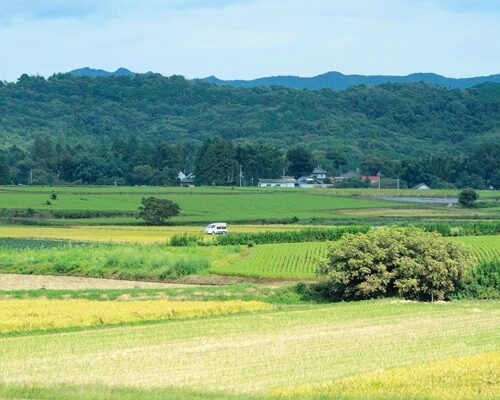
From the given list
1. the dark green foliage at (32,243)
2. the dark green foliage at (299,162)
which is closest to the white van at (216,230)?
the dark green foliage at (32,243)

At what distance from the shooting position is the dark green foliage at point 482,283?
50.1 m

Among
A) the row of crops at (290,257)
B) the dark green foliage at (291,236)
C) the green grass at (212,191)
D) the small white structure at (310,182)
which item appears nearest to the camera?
the row of crops at (290,257)

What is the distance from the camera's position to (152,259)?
2424 inches

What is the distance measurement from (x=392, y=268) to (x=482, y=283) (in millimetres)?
4079

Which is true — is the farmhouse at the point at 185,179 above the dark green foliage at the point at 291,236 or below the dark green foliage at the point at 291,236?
above

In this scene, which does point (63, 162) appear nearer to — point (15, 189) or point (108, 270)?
point (15, 189)

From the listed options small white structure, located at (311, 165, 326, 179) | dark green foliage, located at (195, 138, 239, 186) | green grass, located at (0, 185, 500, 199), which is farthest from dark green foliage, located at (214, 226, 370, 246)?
small white structure, located at (311, 165, 326, 179)

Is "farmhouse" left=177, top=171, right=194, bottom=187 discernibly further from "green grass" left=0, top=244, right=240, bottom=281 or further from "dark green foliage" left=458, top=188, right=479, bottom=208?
"green grass" left=0, top=244, right=240, bottom=281

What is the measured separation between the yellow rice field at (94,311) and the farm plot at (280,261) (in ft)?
41.6

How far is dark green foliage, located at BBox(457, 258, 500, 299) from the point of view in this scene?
5006cm

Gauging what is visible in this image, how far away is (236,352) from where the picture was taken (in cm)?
3161

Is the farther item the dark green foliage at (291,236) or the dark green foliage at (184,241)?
the dark green foliage at (291,236)

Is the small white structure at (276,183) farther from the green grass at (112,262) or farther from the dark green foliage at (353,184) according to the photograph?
the green grass at (112,262)

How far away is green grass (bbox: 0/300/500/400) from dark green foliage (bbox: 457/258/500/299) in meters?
7.70
